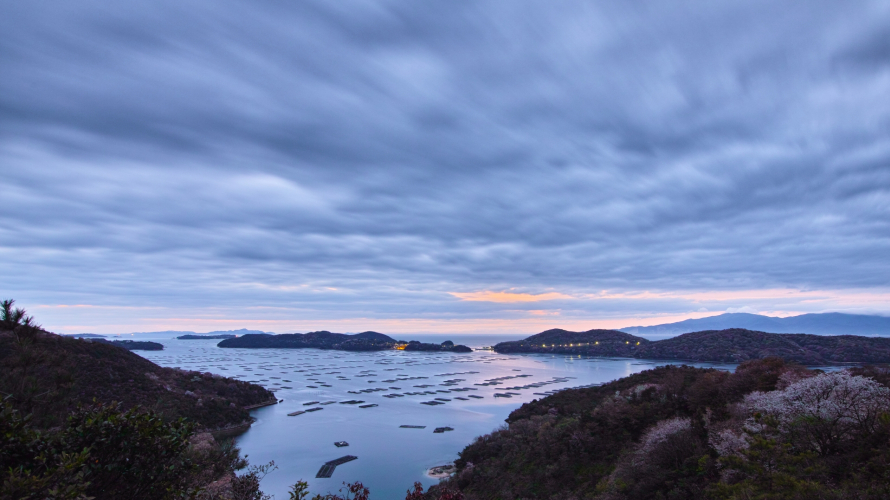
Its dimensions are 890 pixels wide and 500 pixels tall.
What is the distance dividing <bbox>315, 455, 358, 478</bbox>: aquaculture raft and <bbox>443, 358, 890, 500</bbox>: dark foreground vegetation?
1207 cm

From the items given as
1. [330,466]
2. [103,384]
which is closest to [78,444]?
[330,466]

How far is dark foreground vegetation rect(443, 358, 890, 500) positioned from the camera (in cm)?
1043

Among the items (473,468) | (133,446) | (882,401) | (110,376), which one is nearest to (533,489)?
(473,468)

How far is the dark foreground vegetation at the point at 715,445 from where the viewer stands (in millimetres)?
10430

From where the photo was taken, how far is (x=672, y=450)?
17.0 metres

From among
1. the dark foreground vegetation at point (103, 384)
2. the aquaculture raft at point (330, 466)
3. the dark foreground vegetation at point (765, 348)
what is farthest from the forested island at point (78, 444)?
the dark foreground vegetation at point (765, 348)

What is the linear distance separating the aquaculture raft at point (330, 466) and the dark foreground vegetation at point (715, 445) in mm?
12071

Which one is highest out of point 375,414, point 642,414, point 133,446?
point 133,446

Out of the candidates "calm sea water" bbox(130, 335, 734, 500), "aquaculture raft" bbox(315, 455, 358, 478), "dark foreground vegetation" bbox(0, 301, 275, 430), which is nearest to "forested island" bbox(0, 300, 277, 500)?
"dark foreground vegetation" bbox(0, 301, 275, 430)

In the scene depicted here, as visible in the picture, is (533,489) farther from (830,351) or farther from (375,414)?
(830,351)

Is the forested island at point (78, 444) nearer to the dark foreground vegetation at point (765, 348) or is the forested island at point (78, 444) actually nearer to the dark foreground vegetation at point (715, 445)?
the dark foreground vegetation at point (715, 445)

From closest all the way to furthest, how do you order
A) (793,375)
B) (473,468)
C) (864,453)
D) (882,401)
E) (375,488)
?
1. (864,453)
2. (882,401)
3. (793,375)
4. (473,468)
5. (375,488)

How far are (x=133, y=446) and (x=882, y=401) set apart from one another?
20225 millimetres

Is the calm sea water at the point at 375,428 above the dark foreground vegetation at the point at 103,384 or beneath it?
beneath
